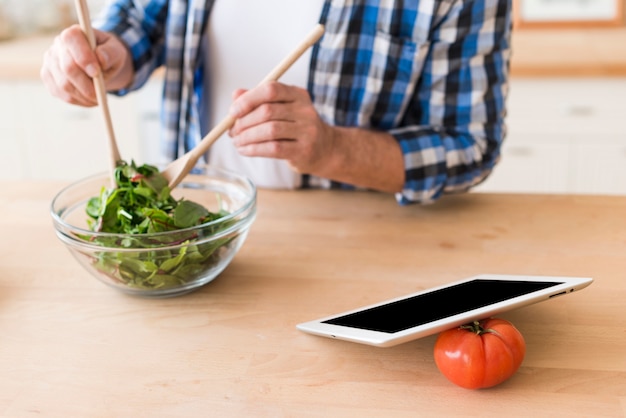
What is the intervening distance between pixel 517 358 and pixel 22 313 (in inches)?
23.6

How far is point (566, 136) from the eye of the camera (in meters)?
2.30

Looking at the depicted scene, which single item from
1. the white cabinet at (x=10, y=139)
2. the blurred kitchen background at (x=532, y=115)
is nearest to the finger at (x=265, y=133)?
the blurred kitchen background at (x=532, y=115)

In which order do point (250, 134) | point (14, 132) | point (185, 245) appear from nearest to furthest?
point (185, 245), point (250, 134), point (14, 132)

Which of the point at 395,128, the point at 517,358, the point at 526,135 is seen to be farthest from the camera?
the point at 526,135

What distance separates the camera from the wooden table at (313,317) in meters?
0.77

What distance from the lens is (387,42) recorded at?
1269 millimetres

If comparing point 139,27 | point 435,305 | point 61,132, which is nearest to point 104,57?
point 139,27

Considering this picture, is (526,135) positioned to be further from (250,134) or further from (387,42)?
(250,134)

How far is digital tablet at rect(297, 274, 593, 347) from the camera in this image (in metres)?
0.78

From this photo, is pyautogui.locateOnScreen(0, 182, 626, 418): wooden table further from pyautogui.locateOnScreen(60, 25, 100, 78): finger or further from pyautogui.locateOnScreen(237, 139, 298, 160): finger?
pyautogui.locateOnScreen(60, 25, 100, 78): finger

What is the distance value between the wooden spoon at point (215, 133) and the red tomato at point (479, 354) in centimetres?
40

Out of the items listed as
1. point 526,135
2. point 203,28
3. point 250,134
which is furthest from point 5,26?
point 250,134

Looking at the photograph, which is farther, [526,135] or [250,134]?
[526,135]

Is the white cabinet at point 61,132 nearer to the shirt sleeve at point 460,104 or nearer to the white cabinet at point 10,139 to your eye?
the white cabinet at point 10,139
